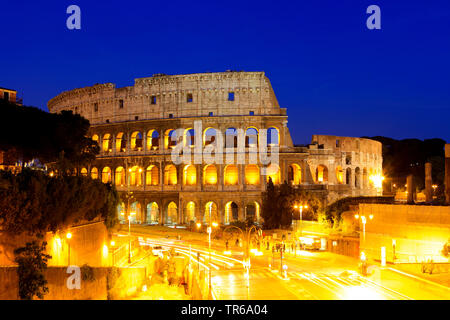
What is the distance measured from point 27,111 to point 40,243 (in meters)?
16.9

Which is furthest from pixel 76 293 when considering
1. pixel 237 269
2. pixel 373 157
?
pixel 373 157

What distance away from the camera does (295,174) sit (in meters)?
44.2

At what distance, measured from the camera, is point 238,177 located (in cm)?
4228

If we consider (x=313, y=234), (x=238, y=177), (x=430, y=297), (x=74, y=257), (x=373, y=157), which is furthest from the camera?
(x=373, y=157)

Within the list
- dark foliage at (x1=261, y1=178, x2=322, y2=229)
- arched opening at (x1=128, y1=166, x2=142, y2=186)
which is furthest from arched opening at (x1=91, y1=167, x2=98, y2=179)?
dark foliage at (x1=261, y1=178, x2=322, y2=229)

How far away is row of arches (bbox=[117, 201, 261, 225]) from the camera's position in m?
42.3

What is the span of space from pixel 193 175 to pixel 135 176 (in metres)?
6.75

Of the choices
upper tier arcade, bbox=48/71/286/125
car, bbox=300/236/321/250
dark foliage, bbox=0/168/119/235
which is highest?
upper tier arcade, bbox=48/71/286/125

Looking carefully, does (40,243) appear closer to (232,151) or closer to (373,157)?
(232,151)

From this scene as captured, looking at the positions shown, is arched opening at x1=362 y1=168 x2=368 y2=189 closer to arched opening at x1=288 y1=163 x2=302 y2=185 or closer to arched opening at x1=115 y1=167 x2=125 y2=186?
arched opening at x1=288 y1=163 x2=302 y2=185

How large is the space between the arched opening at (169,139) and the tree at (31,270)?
28.1m

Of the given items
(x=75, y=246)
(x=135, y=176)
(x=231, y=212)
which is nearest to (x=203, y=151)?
(x=231, y=212)

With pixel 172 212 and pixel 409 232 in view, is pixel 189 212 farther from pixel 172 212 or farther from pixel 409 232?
pixel 409 232

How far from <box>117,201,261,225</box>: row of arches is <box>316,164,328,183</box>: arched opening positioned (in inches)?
355
